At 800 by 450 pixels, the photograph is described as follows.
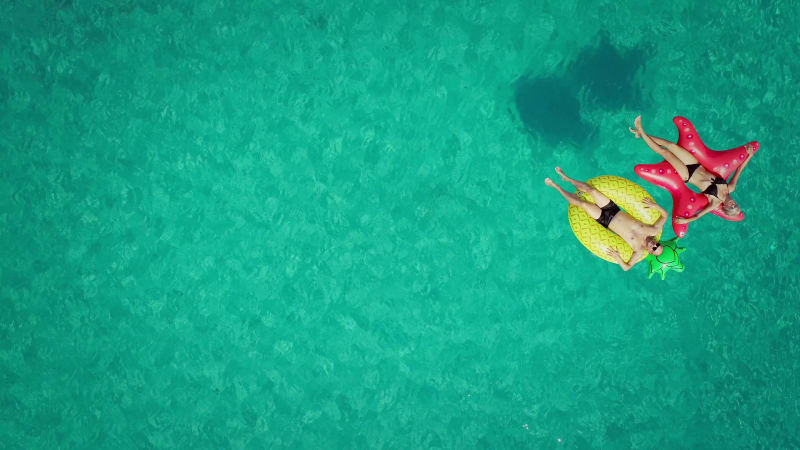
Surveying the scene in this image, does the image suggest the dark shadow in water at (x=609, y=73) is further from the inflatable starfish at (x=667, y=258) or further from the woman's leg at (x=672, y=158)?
the inflatable starfish at (x=667, y=258)

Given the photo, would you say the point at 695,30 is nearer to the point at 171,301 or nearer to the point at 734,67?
the point at 734,67

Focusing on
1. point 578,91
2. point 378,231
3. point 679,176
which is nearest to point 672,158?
point 679,176

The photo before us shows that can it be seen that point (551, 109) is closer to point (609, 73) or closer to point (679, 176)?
point (609, 73)

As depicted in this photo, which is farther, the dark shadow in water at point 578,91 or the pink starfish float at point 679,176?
the dark shadow in water at point 578,91

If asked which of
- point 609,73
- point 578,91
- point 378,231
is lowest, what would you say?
point 378,231

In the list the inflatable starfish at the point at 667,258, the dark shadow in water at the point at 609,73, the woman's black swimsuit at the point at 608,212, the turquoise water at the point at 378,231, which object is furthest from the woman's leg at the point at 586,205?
the dark shadow in water at the point at 609,73
